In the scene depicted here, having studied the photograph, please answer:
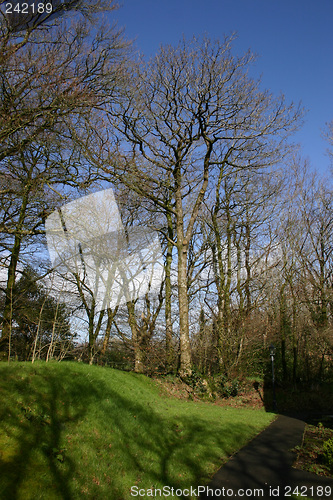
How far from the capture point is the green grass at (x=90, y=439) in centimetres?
411

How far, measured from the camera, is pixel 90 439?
206 inches

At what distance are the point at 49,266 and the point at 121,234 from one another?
3.75 m

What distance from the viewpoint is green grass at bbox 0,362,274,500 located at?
4113 mm

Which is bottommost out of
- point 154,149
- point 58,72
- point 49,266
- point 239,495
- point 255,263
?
point 239,495

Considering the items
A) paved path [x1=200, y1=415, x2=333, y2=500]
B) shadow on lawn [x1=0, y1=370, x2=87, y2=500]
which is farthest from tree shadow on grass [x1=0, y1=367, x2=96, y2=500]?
paved path [x1=200, y1=415, x2=333, y2=500]

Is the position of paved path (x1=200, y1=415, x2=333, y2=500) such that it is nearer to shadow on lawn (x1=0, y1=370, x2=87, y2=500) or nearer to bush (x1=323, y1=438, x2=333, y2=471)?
bush (x1=323, y1=438, x2=333, y2=471)

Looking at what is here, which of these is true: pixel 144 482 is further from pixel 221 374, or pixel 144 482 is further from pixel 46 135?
pixel 221 374

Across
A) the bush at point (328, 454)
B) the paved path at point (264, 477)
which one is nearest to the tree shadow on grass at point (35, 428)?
the paved path at point (264, 477)

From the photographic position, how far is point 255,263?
19031 mm

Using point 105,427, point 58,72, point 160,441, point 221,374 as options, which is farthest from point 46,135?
point 221,374

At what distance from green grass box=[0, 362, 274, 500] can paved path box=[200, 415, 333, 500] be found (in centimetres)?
31

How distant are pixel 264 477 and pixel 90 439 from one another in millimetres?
3077

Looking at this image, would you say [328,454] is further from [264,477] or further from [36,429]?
[36,429]

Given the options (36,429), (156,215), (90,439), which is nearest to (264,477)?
(90,439)
